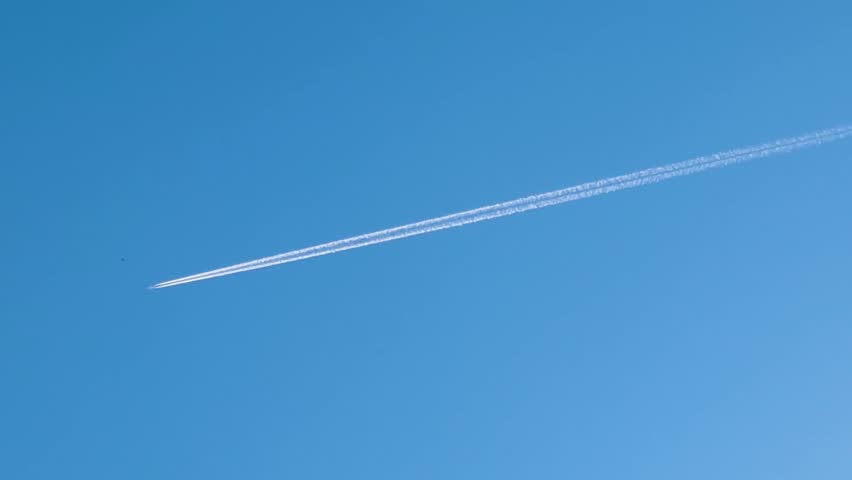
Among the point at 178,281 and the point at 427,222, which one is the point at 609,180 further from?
the point at 178,281

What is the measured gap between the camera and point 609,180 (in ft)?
116

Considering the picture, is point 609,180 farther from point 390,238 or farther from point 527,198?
point 390,238

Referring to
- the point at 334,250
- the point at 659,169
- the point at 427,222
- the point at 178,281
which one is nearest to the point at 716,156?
the point at 659,169

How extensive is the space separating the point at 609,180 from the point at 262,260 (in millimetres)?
11700

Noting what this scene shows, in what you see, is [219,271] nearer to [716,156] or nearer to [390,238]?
[390,238]

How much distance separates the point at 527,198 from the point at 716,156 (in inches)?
248

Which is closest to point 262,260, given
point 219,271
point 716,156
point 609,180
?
point 219,271

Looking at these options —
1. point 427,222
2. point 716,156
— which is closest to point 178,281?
point 427,222

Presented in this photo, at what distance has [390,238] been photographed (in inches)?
1409

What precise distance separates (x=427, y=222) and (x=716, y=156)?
9.60 metres

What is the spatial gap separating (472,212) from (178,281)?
383 inches

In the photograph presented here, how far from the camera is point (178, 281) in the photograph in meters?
35.1

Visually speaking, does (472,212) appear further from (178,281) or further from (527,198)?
(178,281)

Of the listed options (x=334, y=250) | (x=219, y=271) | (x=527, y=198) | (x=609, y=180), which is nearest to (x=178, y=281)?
(x=219, y=271)
